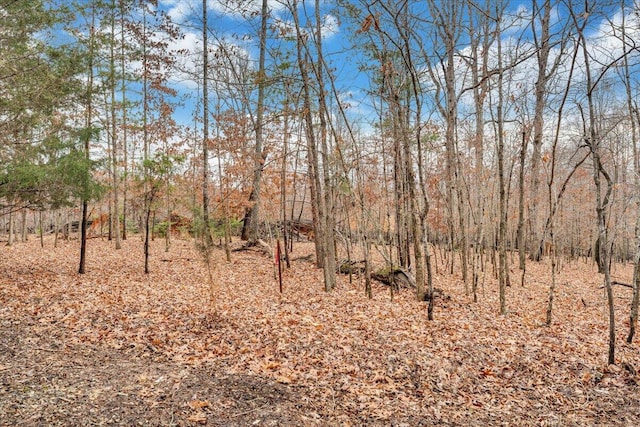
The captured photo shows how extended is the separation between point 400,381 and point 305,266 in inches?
342

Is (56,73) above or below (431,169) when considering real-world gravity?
above

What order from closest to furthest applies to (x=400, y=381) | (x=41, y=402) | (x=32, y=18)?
(x=41, y=402) → (x=400, y=381) → (x=32, y=18)

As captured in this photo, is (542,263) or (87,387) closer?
(87,387)

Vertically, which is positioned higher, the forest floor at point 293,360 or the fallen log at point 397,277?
the fallen log at point 397,277

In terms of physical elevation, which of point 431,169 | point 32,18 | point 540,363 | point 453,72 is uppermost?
point 32,18

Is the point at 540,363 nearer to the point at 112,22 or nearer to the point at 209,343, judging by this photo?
the point at 209,343

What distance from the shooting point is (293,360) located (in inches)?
209

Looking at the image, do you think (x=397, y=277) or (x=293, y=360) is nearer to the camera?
(x=293, y=360)

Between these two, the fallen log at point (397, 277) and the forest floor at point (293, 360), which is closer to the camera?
the forest floor at point (293, 360)

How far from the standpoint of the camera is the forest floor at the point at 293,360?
13.6 ft

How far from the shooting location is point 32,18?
7.54 meters

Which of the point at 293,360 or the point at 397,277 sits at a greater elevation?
the point at 397,277

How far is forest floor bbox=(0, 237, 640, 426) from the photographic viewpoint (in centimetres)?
415

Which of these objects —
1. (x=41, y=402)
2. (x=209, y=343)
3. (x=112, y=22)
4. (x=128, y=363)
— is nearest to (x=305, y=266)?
(x=209, y=343)
